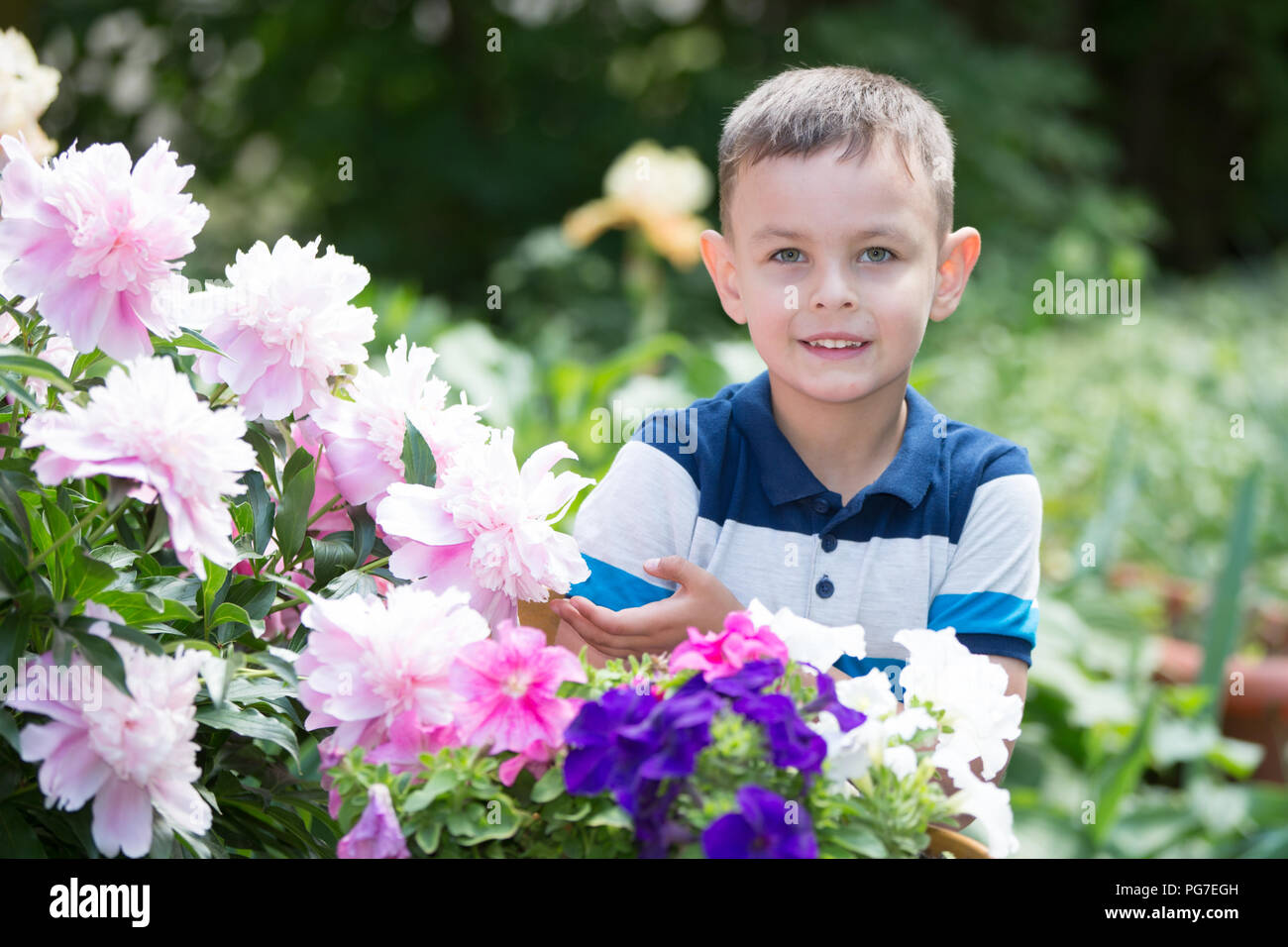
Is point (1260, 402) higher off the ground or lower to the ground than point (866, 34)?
lower

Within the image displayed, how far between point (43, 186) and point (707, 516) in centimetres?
73

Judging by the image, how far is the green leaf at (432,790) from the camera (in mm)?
914

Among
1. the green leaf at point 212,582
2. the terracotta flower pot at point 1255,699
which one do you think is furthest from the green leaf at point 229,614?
the terracotta flower pot at point 1255,699

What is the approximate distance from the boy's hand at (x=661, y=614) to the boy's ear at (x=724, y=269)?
33 centimetres

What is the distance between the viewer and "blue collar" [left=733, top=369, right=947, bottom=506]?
1325 millimetres

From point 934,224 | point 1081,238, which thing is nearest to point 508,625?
point 934,224

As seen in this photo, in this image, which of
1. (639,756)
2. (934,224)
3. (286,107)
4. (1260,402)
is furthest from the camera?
(286,107)

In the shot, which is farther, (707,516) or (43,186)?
(707,516)

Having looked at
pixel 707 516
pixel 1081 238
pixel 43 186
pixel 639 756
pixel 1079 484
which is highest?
pixel 1081 238

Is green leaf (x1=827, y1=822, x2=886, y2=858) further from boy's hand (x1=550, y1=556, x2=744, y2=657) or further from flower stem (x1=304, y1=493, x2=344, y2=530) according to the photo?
flower stem (x1=304, y1=493, x2=344, y2=530)

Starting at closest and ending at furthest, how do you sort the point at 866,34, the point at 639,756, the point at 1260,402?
the point at 639,756, the point at 1260,402, the point at 866,34

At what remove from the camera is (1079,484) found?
148 inches

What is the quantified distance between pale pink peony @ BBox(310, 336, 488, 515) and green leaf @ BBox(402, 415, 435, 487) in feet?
0.05
